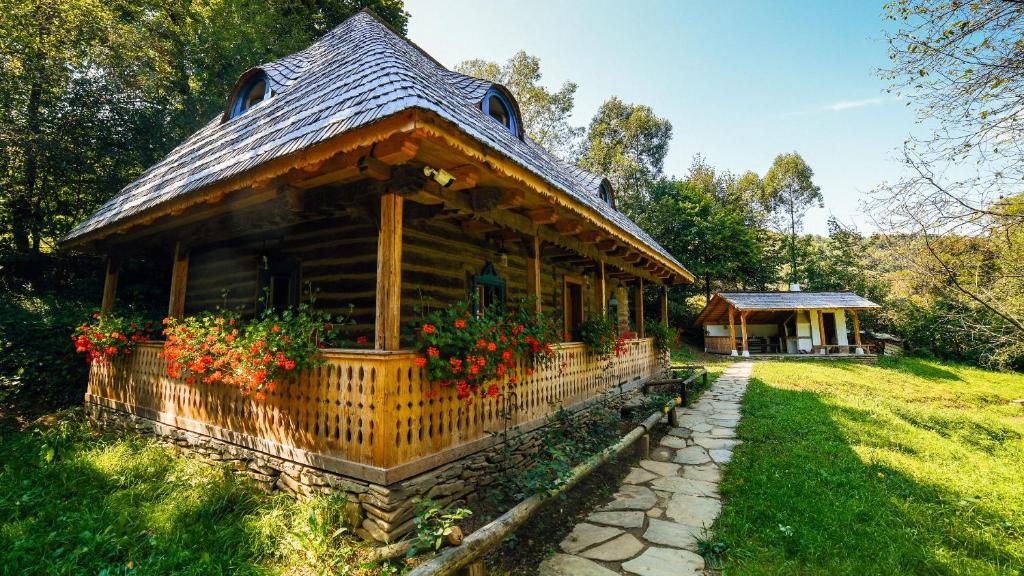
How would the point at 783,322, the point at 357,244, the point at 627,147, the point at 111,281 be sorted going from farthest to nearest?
the point at 627,147
the point at 783,322
the point at 111,281
the point at 357,244

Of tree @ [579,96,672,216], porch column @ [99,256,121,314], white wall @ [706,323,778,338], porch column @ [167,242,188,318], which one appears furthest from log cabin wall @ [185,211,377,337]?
tree @ [579,96,672,216]

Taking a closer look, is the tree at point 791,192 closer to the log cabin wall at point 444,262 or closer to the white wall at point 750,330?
the white wall at point 750,330

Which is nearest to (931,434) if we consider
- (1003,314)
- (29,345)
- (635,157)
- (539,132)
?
(1003,314)

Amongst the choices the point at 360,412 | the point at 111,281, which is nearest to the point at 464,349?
the point at 360,412

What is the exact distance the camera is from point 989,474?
4.82 metres

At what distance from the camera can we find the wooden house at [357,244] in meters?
3.18

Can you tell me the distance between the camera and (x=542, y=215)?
495 cm

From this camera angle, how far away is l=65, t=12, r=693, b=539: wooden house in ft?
10.4

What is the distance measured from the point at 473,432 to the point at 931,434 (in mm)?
7648

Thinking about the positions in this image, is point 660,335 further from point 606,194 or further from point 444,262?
point 444,262

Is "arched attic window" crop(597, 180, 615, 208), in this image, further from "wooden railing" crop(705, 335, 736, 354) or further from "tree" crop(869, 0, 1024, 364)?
"wooden railing" crop(705, 335, 736, 354)

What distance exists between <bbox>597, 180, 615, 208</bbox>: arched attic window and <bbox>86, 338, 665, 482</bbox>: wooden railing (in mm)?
7433

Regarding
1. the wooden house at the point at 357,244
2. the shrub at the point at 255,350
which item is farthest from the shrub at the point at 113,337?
the shrub at the point at 255,350

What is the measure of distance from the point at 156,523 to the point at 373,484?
1.98m
